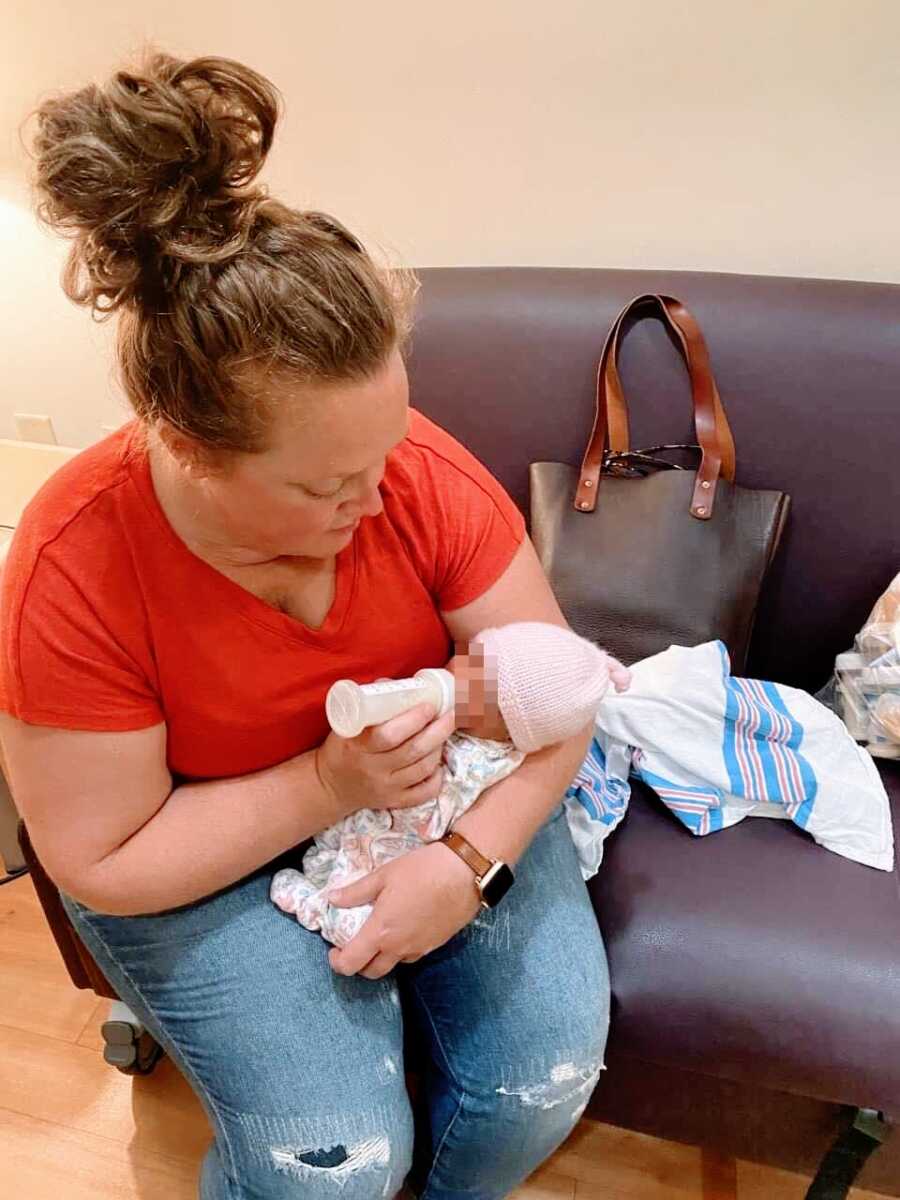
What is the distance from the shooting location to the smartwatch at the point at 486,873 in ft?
2.75

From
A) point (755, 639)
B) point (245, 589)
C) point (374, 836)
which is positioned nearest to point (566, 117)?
point (755, 639)

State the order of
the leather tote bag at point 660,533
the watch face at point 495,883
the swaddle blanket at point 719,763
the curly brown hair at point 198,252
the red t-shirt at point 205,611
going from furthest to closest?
the leather tote bag at point 660,533
the swaddle blanket at point 719,763
the watch face at point 495,883
the red t-shirt at point 205,611
the curly brown hair at point 198,252

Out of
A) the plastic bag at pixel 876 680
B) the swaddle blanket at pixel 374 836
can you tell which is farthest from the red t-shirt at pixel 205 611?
the plastic bag at pixel 876 680

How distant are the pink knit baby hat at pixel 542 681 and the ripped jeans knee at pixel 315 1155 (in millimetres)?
377

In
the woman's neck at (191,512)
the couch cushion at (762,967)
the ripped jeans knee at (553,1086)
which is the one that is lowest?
the ripped jeans knee at (553,1086)

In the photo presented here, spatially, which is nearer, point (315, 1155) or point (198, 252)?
point (198, 252)

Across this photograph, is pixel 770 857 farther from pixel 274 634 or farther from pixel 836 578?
pixel 274 634

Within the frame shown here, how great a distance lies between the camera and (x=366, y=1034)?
0.83 meters

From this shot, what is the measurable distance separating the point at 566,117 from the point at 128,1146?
1556 millimetres

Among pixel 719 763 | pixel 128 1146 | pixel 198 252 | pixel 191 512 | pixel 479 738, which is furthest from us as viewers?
pixel 128 1146

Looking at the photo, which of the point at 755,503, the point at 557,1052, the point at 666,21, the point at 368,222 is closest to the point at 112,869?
the point at 557,1052

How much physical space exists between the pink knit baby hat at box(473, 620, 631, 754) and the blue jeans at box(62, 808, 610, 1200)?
0.69ft

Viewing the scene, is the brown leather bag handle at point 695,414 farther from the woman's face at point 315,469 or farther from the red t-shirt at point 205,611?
the woman's face at point 315,469

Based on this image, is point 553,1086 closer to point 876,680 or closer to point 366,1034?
point 366,1034
